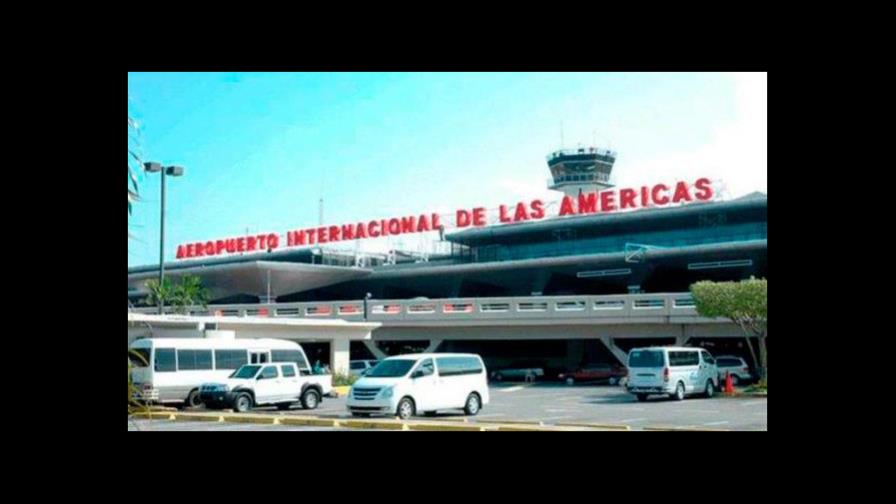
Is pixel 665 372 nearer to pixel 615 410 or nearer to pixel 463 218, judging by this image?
pixel 615 410

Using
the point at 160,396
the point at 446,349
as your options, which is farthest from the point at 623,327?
the point at 160,396

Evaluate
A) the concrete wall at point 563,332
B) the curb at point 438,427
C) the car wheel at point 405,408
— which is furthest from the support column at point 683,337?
the curb at point 438,427

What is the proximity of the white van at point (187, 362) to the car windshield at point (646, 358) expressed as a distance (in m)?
9.85

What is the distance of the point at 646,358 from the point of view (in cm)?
2927

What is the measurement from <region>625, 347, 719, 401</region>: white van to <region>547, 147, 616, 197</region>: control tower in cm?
5919

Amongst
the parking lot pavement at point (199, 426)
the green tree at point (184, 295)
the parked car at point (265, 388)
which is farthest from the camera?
the green tree at point (184, 295)

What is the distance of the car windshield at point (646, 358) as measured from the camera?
2903cm

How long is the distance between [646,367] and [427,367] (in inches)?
354

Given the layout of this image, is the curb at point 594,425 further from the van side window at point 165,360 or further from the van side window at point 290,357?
the van side window at point 165,360

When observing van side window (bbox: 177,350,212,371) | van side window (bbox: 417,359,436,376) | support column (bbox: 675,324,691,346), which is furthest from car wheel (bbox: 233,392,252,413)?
support column (bbox: 675,324,691,346)

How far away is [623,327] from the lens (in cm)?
4331

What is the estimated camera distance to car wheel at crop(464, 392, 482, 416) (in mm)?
23616

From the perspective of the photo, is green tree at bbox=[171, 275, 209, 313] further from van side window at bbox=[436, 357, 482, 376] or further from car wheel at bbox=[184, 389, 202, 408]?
van side window at bbox=[436, 357, 482, 376]

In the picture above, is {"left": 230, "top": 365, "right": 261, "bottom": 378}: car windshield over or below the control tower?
below
